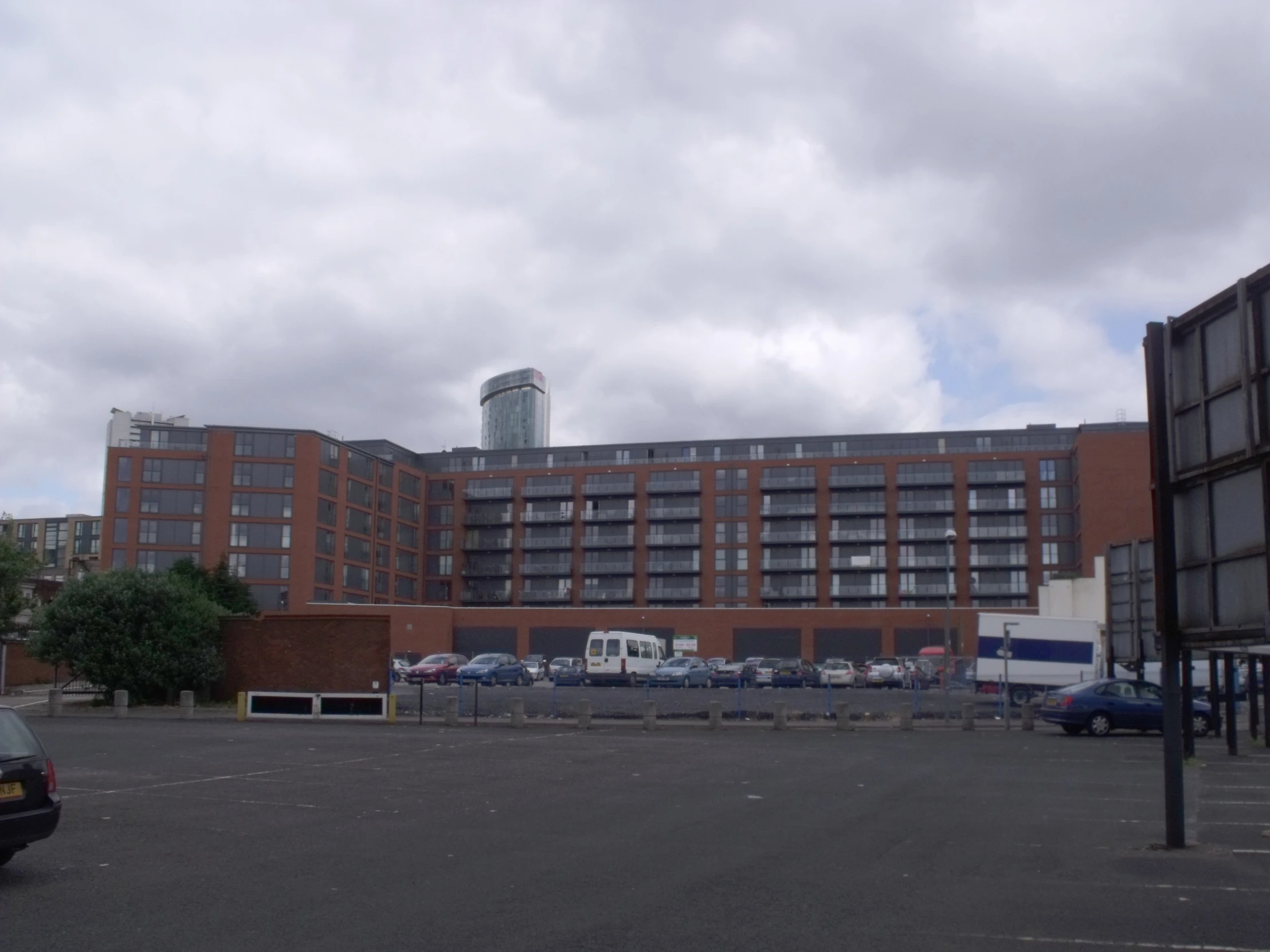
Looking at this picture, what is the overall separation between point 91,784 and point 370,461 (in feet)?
268

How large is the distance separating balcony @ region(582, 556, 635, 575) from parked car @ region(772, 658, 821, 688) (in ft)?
142

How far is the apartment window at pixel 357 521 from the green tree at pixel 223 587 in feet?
90.7

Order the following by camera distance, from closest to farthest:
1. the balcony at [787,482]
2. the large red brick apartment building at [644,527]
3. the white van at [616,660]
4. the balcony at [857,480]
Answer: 1. the white van at [616,660]
2. the large red brick apartment building at [644,527]
3. the balcony at [857,480]
4. the balcony at [787,482]

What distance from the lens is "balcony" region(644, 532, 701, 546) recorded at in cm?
10144

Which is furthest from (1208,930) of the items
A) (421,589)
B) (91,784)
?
(421,589)

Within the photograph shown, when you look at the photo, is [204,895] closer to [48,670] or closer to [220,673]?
[220,673]

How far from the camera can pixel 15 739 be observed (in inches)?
421

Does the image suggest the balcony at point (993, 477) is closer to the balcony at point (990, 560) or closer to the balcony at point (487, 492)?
the balcony at point (990, 560)

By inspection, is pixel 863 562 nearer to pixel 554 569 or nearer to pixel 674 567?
pixel 674 567

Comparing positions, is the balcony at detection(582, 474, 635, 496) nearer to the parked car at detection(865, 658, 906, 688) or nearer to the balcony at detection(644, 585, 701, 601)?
the balcony at detection(644, 585, 701, 601)

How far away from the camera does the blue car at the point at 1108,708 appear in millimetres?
29234

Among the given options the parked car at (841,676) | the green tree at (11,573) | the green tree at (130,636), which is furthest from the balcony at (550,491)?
the green tree at (130,636)

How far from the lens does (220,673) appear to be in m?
41.2

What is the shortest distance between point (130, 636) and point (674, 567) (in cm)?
6480
